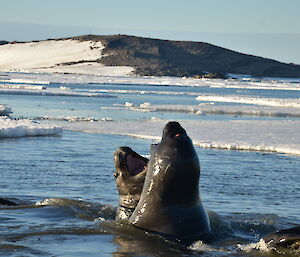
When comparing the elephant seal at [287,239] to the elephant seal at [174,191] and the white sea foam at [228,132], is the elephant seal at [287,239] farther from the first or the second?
the white sea foam at [228,132]

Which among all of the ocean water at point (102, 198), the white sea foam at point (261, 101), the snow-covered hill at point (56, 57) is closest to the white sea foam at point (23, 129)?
the ocean water at point (102, 198)

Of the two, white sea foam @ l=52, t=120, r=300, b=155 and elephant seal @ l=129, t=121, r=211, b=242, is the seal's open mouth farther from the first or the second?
white sea foam @ l=52, t=120, r=300, b=155

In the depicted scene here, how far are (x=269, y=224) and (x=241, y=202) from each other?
1.64 metres

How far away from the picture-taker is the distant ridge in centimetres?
11550

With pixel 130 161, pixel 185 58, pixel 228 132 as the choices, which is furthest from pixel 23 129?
pixel 185 58

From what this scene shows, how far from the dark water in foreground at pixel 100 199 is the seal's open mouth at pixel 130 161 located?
1.81 ft

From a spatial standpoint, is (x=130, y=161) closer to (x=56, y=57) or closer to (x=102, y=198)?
(x=102, y=198)

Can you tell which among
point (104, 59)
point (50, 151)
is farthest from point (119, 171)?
point (104, 59)

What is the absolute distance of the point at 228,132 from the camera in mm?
18891

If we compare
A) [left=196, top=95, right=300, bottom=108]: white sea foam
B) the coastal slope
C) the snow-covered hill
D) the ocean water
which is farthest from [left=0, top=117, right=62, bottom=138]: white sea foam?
the coastal slope

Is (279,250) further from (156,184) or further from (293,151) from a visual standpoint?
(293,151)

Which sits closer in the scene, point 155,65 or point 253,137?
point 253,137

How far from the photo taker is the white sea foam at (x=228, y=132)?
16.3 metres

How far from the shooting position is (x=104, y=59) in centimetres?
11838
